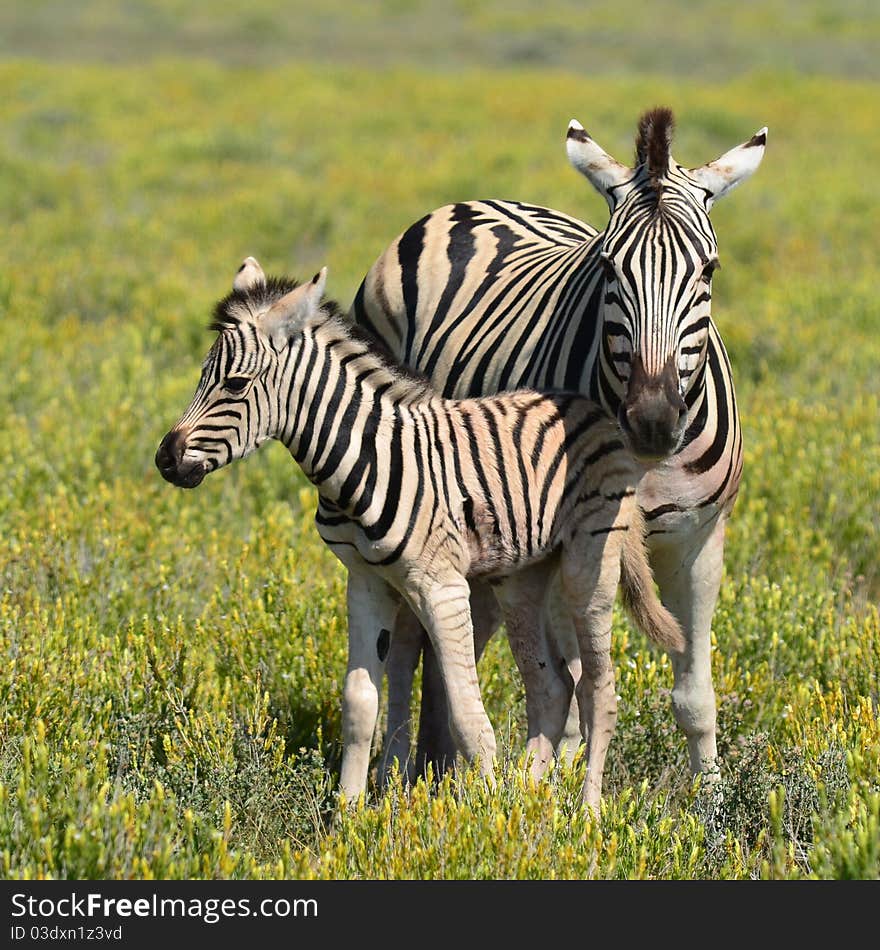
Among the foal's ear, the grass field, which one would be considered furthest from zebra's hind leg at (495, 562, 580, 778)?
the foal's ear

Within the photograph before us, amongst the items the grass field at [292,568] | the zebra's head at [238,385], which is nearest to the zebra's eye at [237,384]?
the zebra's head at [238,385]

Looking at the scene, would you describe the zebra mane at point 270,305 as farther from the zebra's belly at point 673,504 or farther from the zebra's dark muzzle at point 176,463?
the zebra's belly at point 673,504

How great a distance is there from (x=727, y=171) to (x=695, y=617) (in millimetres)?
1619

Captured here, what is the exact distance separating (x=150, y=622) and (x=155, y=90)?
22.8 metres

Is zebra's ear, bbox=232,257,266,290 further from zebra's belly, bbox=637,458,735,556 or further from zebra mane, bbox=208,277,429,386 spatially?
zebra's belly, bbox=637,458,735,556

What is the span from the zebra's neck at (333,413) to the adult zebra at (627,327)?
2.65 feet

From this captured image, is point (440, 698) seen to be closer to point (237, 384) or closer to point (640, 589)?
point (640, 589)

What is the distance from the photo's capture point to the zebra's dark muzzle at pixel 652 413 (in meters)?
3.85

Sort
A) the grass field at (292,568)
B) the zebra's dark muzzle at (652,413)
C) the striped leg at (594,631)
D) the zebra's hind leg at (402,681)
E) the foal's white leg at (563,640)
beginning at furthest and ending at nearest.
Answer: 1. the zebra's hind leg at (402,681)
2. the foal's white leg at (563,640)
3. the striped leg at (594,631)
4. the grass field at (292,568)
5. the zebra's dark muzzle at (652,413)

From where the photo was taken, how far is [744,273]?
15.1 metres

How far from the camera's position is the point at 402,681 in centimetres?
522

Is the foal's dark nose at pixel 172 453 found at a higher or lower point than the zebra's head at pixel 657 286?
lower

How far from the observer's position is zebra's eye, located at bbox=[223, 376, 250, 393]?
4109 millimetres
